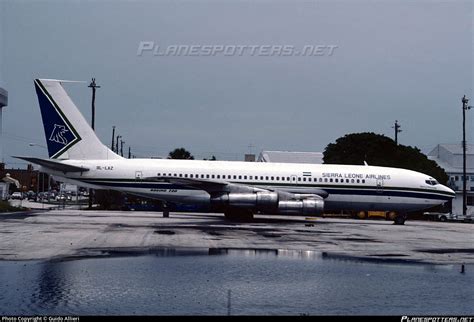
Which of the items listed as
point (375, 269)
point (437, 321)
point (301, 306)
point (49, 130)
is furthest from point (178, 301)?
point (49, 130)

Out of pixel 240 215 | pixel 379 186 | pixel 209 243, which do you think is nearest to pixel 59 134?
pixel 240 215

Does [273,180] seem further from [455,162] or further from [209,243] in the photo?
[455,162]

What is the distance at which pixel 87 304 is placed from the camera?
30.1 feet

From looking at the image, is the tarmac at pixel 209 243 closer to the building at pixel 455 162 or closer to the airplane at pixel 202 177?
the airplane at pixel 202 177

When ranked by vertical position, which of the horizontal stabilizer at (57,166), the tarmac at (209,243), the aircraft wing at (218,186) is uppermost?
the horizontal stabilizer at (57,166)

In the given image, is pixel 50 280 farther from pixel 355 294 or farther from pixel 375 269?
pixel 375 269

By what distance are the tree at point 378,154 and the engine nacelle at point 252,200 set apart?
141 ft

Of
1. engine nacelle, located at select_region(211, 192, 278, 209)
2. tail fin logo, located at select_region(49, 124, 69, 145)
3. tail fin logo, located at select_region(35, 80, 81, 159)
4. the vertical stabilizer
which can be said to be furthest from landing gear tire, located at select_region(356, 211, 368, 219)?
tail fin logo, located at select_region(49, 124, 69, 145)

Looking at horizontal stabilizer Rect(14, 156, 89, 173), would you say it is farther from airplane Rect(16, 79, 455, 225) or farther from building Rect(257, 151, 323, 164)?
building Rect(257, 151, 323, 164)

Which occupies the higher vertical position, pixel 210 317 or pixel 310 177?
pixel 310 177

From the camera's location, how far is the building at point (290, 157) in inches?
3826

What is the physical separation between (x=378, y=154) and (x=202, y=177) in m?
47.8

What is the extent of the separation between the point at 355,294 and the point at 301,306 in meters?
1.63

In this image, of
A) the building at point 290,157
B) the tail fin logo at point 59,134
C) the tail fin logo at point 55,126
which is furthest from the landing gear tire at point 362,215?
the building at point 290,157
